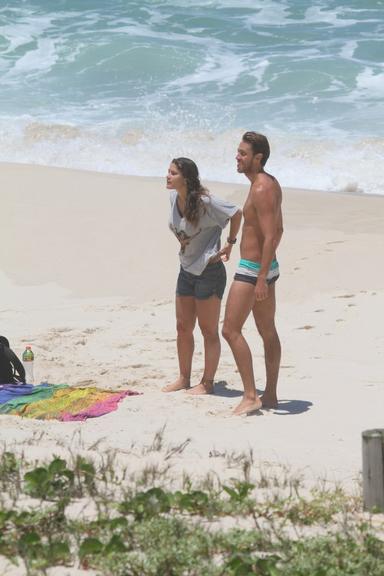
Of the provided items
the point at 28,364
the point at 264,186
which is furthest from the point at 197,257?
the point at 28,364

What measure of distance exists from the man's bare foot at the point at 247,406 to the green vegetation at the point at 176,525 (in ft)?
5.38

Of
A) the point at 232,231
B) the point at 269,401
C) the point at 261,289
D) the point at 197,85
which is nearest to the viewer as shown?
the point at 261,289

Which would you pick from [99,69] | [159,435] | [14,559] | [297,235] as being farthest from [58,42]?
[14,559]

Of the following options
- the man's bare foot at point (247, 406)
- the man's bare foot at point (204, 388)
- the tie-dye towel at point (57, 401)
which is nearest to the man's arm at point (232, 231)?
the man's bare foot at point (204, 388)

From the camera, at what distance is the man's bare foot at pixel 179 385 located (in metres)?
7.27

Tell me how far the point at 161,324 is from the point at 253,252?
312 cm

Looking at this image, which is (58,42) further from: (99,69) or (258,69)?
(258,69)

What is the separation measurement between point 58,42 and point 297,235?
51.6 ft

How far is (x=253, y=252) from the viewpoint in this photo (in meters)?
6.55

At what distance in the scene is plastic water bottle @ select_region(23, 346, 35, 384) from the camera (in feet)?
25.0

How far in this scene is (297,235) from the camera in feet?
40.4

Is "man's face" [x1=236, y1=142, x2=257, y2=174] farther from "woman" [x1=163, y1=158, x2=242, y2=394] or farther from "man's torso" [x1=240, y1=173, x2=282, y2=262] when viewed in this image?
"woman" [x1=163, y1=158, x2=242, y2=394]

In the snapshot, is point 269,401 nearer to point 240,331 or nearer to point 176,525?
point 240,331

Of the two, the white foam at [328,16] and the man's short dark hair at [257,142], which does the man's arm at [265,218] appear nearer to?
the man's short dark hair at [257,142]
